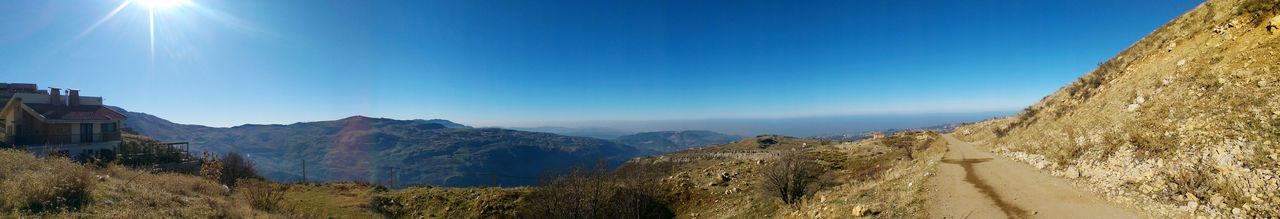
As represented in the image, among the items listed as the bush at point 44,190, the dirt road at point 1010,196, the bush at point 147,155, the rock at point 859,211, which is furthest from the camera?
the bush at point 147,155

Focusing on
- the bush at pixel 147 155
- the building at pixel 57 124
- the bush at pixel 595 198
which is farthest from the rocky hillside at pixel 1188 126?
the building at pixel 57 124

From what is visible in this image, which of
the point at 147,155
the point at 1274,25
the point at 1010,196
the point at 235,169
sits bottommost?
the point at 1010,196

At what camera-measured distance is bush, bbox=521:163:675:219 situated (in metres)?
25.6

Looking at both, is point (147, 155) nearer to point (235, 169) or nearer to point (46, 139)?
point (235, 169)

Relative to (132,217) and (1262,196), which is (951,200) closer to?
(1262,196)

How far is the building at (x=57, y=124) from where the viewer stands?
Result: 3519 centimetres

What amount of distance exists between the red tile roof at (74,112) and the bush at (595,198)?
130ft

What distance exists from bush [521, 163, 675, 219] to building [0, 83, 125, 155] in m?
36.2

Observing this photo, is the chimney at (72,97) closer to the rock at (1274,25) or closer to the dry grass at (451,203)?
the dry grass at (451,203)

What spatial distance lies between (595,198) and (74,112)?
46474 millimetres

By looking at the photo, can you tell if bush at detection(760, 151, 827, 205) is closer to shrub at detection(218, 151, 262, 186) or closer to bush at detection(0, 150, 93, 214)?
bush at detection(0, 150, 93, 214)

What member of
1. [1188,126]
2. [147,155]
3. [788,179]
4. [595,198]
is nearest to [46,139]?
[147,155]

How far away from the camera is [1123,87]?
2069 centimetres

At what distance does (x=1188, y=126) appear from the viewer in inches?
527
